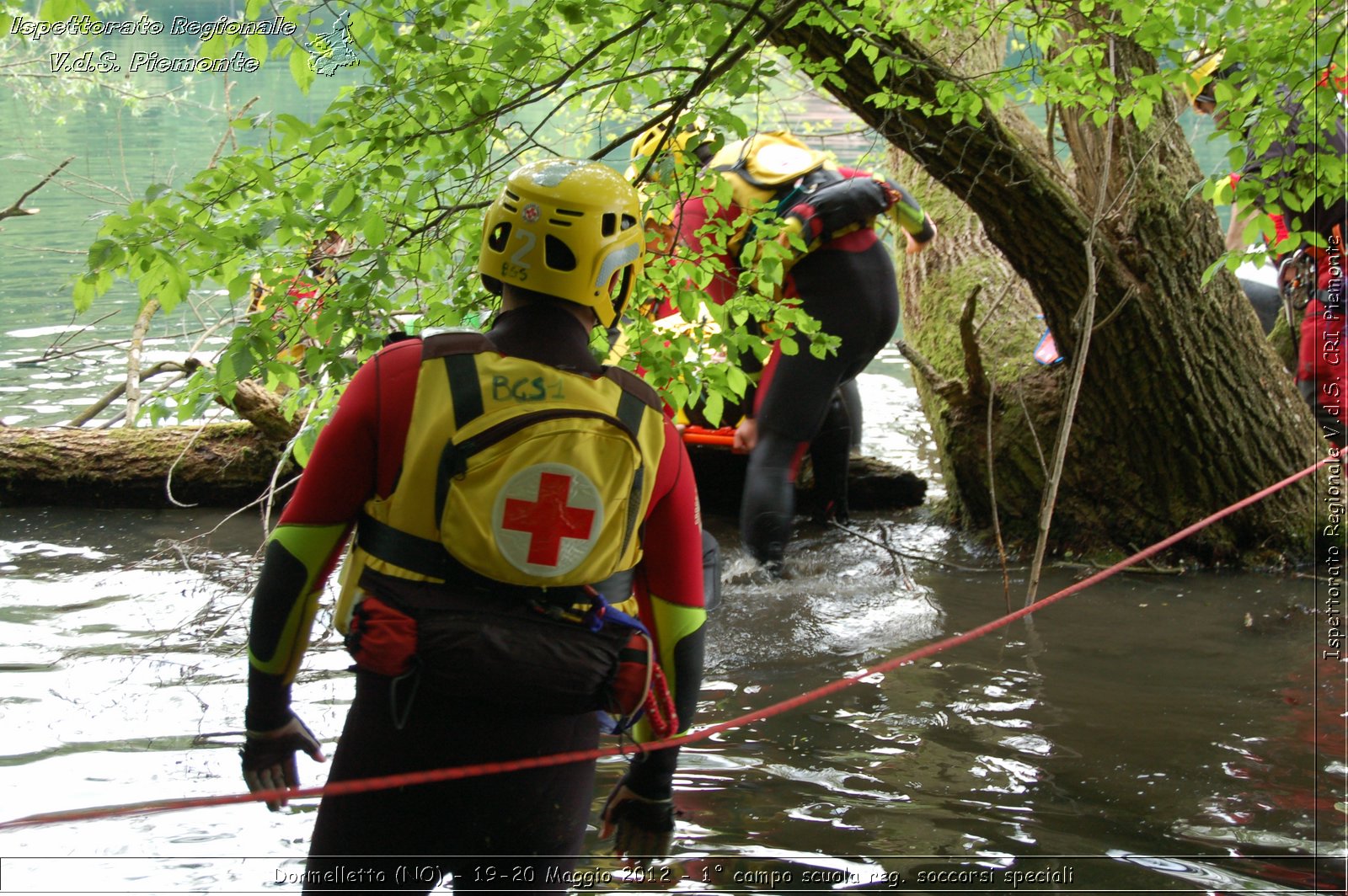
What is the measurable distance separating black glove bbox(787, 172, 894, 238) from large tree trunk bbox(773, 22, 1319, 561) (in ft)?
1.13

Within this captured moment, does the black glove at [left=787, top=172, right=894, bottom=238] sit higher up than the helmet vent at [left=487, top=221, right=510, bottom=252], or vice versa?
the black glove at [left=787, top=172, right=894, bottom=238]

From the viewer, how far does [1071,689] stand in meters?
Result: 4.52

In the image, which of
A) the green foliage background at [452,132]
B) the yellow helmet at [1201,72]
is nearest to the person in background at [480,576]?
the green foliage background at [452,132]

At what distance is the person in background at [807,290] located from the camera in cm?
552

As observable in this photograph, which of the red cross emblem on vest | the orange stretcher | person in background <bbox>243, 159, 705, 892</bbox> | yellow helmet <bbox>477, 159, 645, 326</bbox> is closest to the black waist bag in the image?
person in background <bbox>243, 159, 705, 892</bbox>

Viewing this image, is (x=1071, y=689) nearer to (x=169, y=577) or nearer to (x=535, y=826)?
(x=535, y=826)

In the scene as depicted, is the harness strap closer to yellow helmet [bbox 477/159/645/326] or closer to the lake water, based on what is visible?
yellow helmet [bbox 477/159/645/326]

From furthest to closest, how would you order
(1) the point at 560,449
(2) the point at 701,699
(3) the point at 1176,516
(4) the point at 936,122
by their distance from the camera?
1. (3) the point at 1176,516
2. (4) the point at 936,122
3. (2) the point at 701,699
4. (1) the point at 560,449

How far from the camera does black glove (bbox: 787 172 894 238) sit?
17.9 ft

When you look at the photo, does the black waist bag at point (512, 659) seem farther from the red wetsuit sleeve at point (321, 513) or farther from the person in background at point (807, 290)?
the person in background at point (807, 290)

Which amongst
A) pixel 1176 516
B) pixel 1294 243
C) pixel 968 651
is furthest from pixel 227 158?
pixel 1176 516

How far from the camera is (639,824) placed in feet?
7.73

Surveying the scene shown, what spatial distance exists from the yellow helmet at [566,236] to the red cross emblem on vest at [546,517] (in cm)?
38

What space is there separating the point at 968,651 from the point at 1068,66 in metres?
2.53
